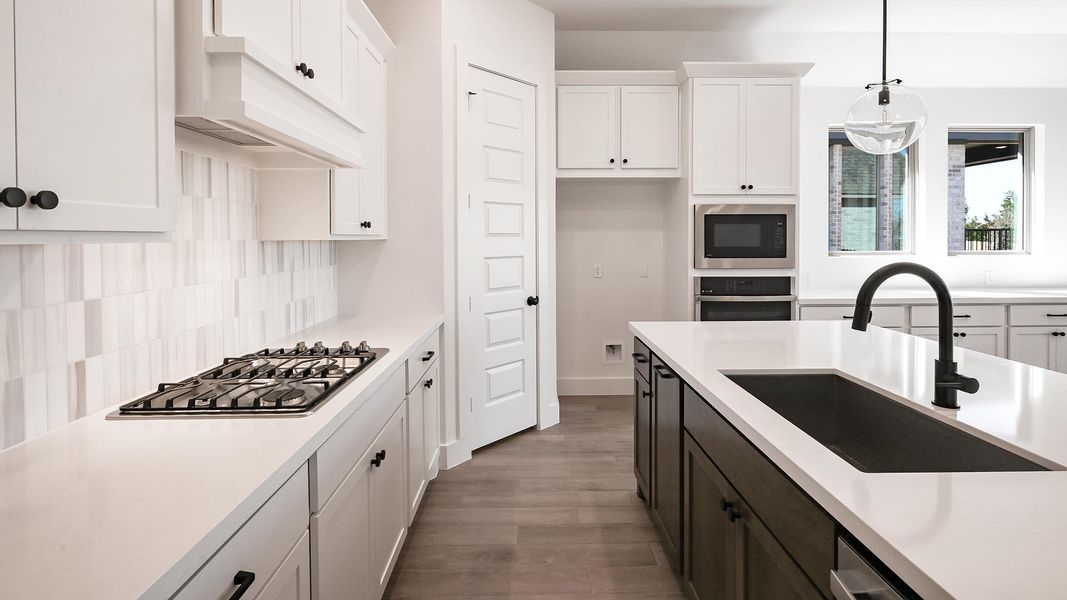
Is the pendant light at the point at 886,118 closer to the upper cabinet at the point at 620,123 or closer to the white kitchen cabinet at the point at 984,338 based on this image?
the upper cabinet at the point at 620,123

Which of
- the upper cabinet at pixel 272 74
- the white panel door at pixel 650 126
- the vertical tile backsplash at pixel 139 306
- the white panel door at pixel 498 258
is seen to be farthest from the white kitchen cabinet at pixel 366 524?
the white panel door at pixel 650 126

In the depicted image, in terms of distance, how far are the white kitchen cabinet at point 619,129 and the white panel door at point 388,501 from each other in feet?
9.00

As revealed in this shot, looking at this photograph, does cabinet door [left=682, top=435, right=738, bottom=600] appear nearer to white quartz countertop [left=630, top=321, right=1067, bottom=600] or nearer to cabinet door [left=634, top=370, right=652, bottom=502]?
white quartz countertop [left=630, top=321, right=1067, bottom=600]

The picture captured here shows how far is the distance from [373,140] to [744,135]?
2649mm

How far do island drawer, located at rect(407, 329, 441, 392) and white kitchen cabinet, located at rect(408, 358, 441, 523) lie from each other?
0.02 m

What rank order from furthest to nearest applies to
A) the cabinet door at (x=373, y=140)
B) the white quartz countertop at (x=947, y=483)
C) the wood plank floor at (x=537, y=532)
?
the cabinet door at (x=373, y=140), the wood plank floor at (x=537, y=532), the white quartz countertop at (x=947, y=483)

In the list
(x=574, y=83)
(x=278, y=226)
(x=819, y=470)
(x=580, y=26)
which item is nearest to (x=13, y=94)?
(x=819, y=470)

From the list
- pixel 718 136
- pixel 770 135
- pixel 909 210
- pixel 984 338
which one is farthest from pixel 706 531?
pixel 909 210

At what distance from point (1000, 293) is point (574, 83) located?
3.58 metres

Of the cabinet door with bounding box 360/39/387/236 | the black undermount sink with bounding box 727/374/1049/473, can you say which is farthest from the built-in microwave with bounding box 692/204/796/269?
the black undermount sink with bounding box 727/374/1049/473

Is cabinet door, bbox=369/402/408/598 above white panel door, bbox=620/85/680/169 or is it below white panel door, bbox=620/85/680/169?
below

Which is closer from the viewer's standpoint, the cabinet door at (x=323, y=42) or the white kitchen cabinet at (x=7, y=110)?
the white kitchen cabinet at (x=7, y=110)

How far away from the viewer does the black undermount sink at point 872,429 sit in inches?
48.4

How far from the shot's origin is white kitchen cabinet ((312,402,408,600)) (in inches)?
55.9
